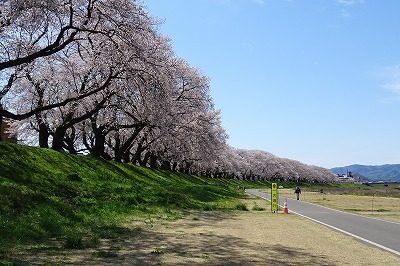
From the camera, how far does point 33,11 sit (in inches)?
645

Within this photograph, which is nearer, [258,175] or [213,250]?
[213,250]

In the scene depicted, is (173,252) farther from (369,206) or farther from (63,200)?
(369,206)

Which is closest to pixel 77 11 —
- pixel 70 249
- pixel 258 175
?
pixel 70 249

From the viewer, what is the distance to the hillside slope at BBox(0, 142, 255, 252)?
12.4 m

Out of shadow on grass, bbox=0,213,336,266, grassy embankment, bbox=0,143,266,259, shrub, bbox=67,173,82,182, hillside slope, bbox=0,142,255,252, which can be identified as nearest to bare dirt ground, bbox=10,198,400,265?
shadow on grass, bbox=0,213,336,266

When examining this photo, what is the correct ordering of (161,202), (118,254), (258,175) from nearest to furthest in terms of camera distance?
1. (118,254)
2. (161,202)
3. (258,175)

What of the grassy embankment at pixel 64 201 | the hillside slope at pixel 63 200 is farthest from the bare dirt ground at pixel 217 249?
the hillside slope at pixel 63 200

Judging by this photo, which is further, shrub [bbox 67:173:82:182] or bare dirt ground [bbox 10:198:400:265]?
shrub [bbox 67:173:82:182]

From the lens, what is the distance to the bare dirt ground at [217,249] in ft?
31.3

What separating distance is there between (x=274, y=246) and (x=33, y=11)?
39.3 ft

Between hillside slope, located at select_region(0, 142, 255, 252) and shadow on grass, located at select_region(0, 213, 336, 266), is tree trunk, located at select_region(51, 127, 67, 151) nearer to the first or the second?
hillside slope, located at select_region(0, 142, 255, 252)

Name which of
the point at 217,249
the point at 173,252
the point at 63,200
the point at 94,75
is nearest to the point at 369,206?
the point at 94,75

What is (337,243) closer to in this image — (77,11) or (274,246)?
(274,246)

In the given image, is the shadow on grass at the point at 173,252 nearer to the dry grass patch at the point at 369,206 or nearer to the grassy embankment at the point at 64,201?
the grassy embankment at the point at 64,201
